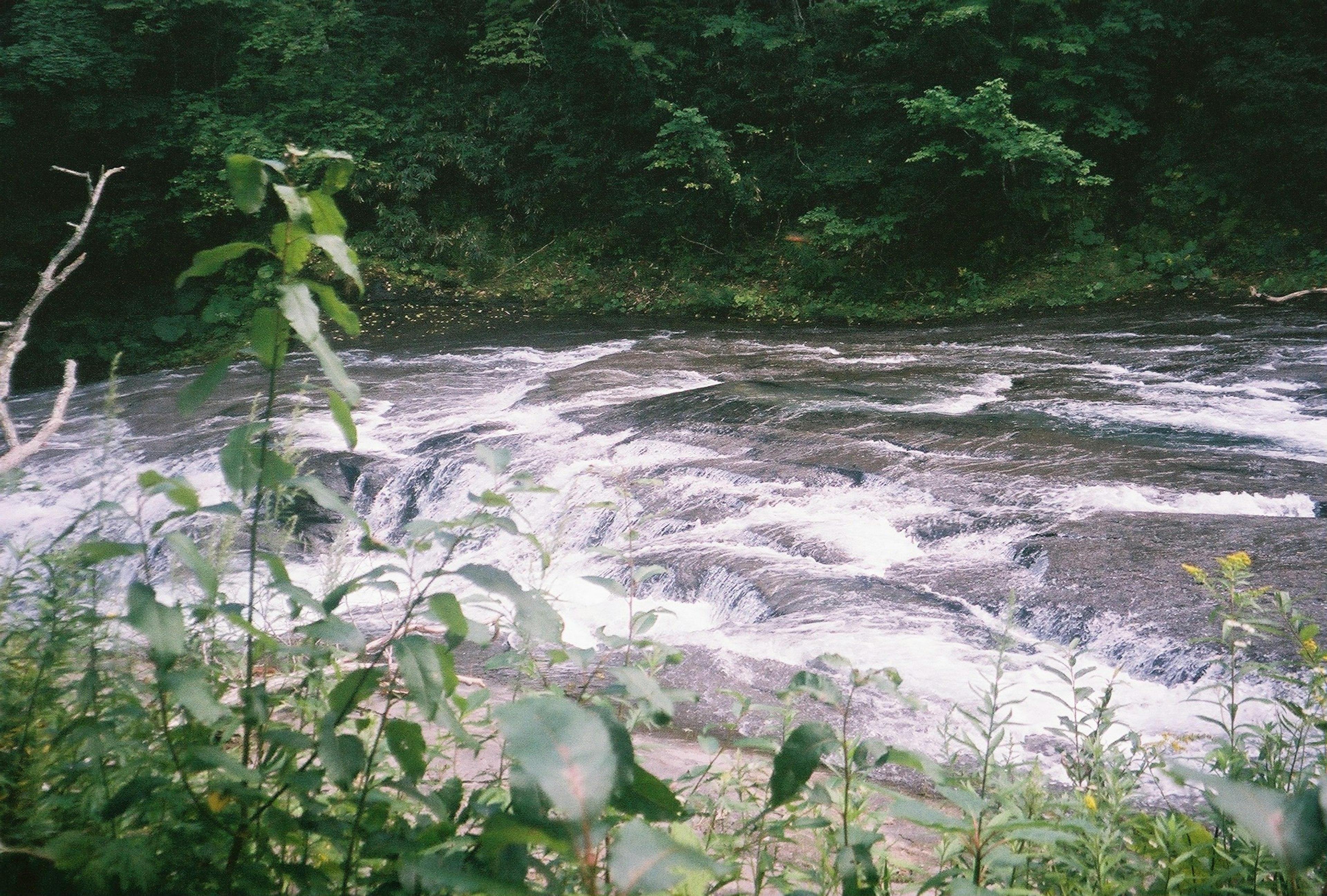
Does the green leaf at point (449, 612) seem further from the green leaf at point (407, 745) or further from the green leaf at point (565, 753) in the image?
the green leaf at point (565, 753)

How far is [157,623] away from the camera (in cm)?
101

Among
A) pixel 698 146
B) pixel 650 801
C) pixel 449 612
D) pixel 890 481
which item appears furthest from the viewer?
pixel 698 146

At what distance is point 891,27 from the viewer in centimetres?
1416

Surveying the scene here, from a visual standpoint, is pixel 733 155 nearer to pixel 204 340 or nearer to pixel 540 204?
pixel 540 204

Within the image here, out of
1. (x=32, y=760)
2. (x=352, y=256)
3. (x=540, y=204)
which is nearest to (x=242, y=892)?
(x=32, y=760)

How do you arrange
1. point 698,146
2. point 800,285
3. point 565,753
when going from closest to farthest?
point 565,753
point 698,146
point 800,285

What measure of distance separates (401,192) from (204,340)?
5336 mm

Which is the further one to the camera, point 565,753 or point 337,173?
point 337,173

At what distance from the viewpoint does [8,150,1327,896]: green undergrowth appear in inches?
28.0

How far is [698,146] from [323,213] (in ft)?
49.6

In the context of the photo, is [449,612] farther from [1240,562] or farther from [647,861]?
[1240,562]

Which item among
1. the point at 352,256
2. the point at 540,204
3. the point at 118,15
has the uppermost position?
the point at 118,15

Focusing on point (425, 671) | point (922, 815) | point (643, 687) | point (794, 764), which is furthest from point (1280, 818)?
point (425, 671)

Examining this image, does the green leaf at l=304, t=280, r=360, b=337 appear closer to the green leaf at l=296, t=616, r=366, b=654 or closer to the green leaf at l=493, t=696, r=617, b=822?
the green leaf at l=296, t=616, r=366, b=654
